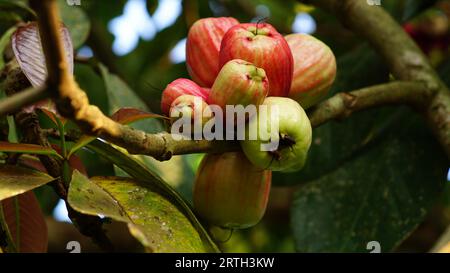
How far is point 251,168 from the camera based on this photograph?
90cm

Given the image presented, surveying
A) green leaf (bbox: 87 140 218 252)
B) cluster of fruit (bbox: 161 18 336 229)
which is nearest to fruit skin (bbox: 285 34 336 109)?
cluster of fruit (bbox: 161 18 336 229)

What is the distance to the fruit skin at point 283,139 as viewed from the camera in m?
0.82

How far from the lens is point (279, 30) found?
6.51 feet

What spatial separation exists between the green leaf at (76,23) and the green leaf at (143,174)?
0.58 meters

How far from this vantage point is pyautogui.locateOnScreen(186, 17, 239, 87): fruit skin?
3.13 ft

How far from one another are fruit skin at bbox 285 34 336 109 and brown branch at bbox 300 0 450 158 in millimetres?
252

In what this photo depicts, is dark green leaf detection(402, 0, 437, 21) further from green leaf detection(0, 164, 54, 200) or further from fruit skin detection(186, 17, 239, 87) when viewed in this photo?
green leaf detection(0, 164, 54, 200)

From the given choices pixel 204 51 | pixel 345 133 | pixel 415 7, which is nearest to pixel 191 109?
pixel 204 51

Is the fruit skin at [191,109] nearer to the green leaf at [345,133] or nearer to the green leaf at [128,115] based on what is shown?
the green leaf at [128,115]

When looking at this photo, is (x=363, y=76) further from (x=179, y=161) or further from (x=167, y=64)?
(x=167, y=64)

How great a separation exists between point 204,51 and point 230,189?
0.62 feet

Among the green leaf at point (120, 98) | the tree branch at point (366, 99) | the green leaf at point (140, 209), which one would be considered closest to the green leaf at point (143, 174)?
the green leaf at point (140, 209)

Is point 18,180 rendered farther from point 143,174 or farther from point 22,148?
point 143,174

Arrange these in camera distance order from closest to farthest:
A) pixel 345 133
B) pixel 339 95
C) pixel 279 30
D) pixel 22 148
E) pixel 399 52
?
1. pixel 22 148
2. pixel 339 95
3. pixel 399 52
4. pixel 345 133
5. pixel 279 30
